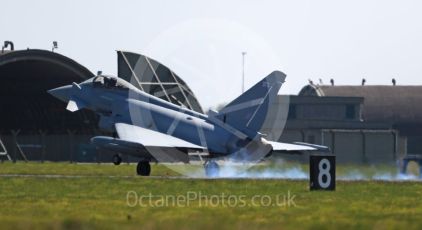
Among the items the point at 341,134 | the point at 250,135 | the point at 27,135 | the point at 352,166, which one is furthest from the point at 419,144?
the point at 250,135

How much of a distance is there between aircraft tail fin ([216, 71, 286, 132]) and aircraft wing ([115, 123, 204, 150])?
90.8 inches

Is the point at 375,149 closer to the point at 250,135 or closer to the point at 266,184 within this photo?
the point at 250,135

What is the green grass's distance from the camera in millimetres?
24750

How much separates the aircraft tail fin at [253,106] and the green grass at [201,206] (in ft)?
25.4

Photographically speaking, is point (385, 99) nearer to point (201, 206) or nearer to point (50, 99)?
point (50, 99)

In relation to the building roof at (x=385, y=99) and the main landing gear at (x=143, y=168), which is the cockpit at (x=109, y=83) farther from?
the building roof at (x=385, y=99)

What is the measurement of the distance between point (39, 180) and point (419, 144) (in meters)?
79.7

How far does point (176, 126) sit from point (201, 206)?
82.1 feet

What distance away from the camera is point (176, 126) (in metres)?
56.9

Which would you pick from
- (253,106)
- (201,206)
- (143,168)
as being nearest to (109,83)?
(143,168)

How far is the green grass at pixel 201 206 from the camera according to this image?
24.8 meters

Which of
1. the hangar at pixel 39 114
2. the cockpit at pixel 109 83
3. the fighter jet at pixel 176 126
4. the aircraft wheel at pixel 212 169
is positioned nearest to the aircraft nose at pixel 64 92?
the fighter jet at pixel 176 126

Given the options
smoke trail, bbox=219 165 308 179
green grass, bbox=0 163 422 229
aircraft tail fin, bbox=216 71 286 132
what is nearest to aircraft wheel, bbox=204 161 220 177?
smoke trail, bbox=219 165 308 179

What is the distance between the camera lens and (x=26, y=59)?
80.9m
